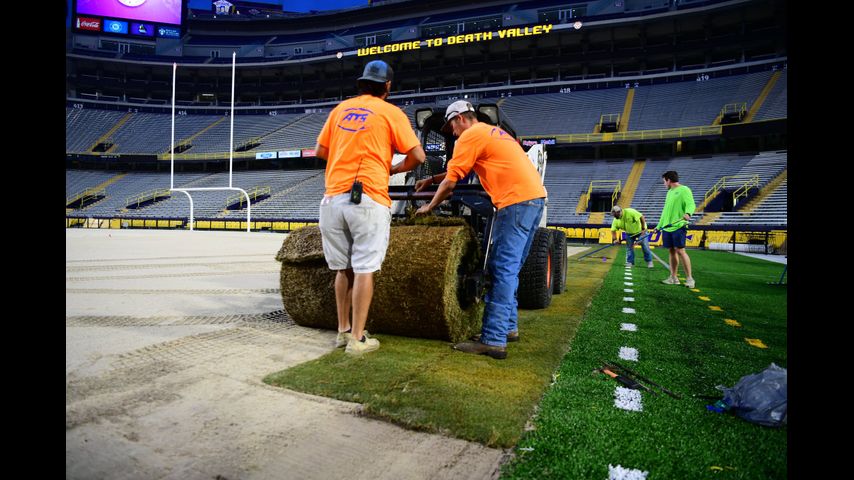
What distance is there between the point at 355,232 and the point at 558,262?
11.3ft

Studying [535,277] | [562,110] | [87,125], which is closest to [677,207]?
[535,277]

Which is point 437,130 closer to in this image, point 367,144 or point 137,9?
point 367,144

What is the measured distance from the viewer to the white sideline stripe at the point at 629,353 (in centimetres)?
294

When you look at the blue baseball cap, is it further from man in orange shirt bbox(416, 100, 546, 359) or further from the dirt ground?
the dirt ground

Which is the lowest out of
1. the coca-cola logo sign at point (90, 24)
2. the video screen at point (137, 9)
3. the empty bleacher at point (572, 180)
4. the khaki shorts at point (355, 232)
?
the khaki shorts at point (355, 232)

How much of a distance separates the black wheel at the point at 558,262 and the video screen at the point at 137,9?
122ft

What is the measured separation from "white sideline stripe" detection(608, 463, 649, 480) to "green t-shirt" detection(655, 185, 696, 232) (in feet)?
20.0

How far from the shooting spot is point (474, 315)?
3.46 meters

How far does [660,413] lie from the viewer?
206 cm

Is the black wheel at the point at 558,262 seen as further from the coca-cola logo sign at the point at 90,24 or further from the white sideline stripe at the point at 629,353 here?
the coca-cola logo sign at the point at 90,24

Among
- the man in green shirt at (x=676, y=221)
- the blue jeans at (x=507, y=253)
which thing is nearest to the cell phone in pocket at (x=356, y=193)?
the blue jeans at (x=507, y=253)
